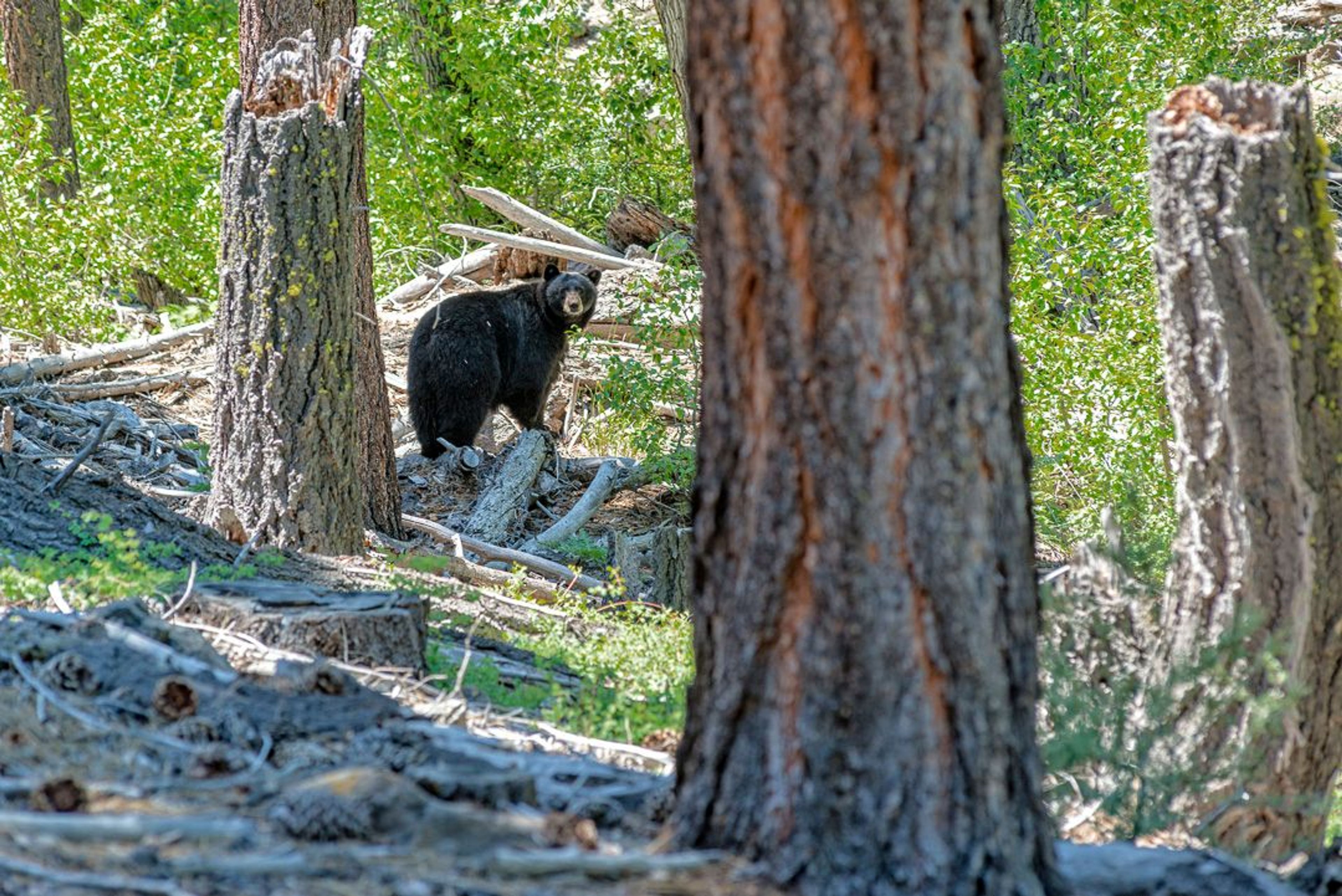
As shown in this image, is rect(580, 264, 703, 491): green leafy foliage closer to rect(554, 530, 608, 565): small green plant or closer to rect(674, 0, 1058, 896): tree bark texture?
rect(554, 530, 608, 565): small green plant

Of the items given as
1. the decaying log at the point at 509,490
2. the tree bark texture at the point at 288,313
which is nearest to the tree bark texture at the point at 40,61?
the decaying log at the point at 509,490

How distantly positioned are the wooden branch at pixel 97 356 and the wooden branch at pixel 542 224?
2.82 metres

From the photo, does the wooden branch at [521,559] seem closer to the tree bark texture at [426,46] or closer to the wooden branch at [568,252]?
the wooden branch at [568,252]

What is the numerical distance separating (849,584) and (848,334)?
498mm

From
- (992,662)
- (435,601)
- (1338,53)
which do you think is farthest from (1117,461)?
(1338,53)

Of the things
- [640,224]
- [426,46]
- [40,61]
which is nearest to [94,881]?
[640,224]

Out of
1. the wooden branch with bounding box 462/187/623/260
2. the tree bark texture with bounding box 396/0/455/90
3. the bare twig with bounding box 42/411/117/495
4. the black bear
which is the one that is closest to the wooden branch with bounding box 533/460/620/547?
the black bear

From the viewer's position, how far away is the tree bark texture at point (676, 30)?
10.8 metres

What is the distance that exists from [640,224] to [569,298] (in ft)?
6.30

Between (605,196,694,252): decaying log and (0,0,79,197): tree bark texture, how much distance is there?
552 cm

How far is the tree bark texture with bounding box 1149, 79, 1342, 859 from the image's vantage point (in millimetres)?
4539

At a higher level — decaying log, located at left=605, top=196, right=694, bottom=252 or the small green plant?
decaying log, located at left=605, top=196, right=694, bottom=252

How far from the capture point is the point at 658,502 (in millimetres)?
11859

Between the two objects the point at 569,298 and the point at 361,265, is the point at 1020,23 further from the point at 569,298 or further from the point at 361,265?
the point at 361,265
